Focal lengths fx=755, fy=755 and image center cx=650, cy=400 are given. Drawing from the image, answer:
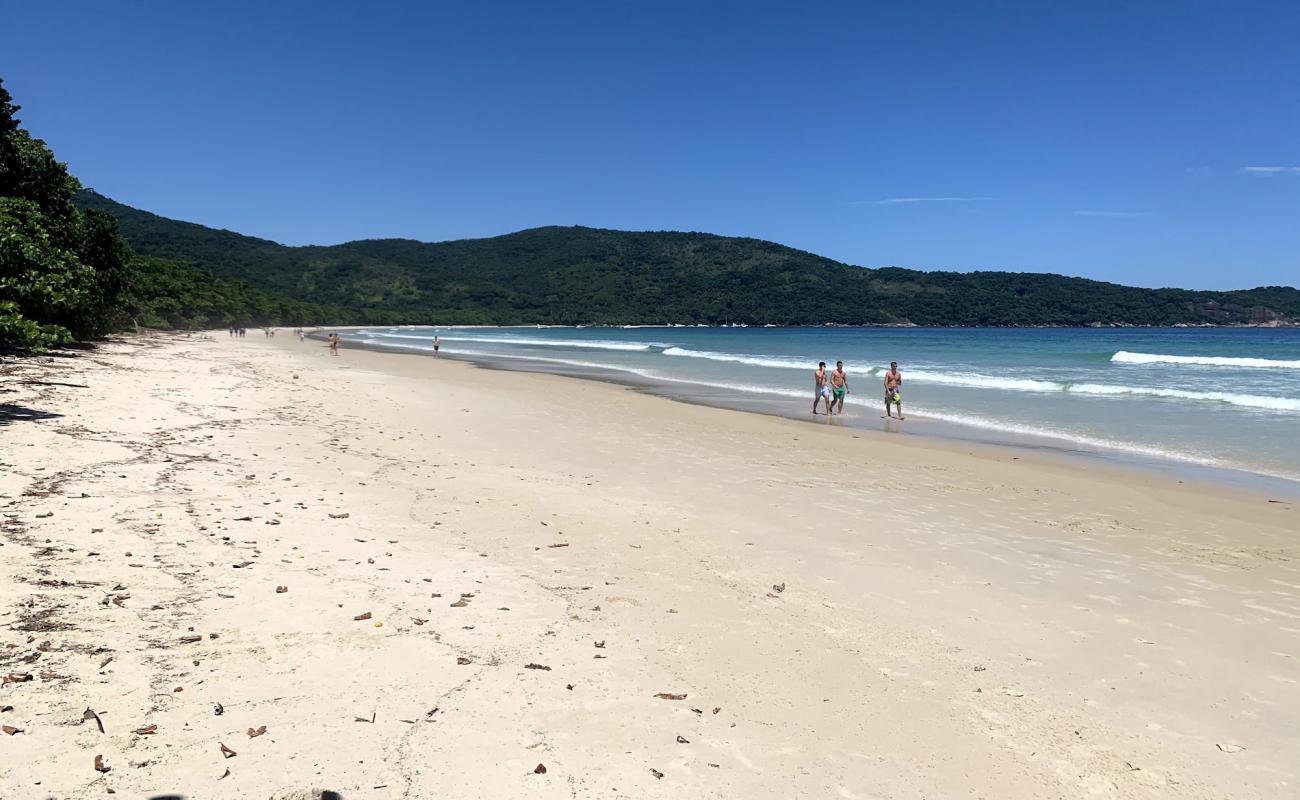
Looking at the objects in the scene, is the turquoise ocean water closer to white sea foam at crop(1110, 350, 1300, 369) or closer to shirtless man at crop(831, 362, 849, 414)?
white sea foam at crop(1110, 350, 1300, 369)

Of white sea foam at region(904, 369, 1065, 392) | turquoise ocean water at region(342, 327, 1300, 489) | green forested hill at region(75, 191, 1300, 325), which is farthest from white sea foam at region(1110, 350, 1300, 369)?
green forested hill at region(75, 191, 1300, 325)

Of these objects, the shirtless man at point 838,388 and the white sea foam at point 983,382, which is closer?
the shirtless man at point 838,388

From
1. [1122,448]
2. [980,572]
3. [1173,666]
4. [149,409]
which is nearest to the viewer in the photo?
[1173,666]

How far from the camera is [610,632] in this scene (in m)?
4.92

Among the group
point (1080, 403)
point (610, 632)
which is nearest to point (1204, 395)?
point (1080, 403)

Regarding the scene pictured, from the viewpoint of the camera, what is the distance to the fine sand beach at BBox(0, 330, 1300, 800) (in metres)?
3.38

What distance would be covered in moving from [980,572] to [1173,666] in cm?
189

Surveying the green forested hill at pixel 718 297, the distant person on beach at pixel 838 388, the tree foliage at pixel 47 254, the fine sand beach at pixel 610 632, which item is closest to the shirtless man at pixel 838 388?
the distant person on beach at pixel 838 388

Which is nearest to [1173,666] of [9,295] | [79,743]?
[79,743]

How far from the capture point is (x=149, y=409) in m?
12.5

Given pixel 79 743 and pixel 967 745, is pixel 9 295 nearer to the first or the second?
pixel 79 743

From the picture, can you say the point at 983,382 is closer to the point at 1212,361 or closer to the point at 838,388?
the point at 838,388

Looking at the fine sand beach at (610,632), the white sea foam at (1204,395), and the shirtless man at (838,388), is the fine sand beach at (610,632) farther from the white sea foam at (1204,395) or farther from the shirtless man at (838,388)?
the white sea foam at (1204,395)

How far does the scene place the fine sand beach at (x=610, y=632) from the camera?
3385mm
